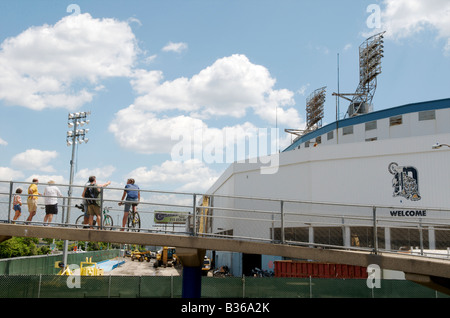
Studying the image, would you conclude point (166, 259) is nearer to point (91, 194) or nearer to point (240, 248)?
point (91, 194)

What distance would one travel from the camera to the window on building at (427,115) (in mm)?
40000

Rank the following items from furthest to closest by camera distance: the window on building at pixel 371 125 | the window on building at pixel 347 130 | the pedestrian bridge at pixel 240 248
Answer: the window on building at pixel 347 130 → the window on building at pixel 371 125 → the pedestrian bridge at pixel 240 248

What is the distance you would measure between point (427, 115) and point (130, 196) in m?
35.5

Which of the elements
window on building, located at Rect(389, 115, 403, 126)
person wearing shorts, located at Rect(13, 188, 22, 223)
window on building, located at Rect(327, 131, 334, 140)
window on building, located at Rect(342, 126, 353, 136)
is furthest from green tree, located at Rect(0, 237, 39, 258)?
window on building, located at Rect(389, 115, 403, 126)

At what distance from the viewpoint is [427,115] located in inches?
1586

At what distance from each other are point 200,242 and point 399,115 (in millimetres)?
34931

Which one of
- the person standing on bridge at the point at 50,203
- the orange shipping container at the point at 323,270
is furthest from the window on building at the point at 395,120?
the person standing on bridge at the point at 50,203

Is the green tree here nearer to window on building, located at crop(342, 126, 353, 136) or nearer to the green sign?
the green sign

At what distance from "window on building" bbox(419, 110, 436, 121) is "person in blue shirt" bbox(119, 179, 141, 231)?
35.0m

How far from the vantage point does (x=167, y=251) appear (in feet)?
158

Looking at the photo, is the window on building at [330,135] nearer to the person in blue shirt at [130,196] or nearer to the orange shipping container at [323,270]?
the orange shipping container at [323,270]

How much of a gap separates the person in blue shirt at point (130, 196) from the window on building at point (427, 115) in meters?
35.0

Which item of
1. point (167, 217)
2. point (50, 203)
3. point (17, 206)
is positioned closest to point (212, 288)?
point (167, 217)
